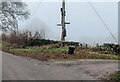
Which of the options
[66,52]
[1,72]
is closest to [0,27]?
[66,52]

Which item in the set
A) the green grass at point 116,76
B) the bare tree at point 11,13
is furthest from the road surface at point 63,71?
the bare tree at point 11,13

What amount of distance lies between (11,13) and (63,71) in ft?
186

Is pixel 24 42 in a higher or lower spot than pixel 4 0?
lower

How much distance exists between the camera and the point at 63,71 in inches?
766

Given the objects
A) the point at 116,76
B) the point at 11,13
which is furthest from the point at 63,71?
the point at 11,13

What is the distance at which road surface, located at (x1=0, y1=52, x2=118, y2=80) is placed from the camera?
674 inches

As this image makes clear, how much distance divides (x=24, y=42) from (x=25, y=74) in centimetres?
2681

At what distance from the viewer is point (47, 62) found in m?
24.0

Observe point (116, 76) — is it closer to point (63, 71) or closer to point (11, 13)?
point (63, 71)

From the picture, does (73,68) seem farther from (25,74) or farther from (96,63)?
(25,74)

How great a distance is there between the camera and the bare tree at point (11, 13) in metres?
73.9

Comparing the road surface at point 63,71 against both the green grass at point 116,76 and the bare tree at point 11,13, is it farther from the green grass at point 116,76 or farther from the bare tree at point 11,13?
the bare tree at point 11,13

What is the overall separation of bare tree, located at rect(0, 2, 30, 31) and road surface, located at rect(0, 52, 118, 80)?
5097 cm

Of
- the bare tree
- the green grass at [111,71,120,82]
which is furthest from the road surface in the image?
the bare tree
